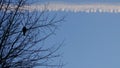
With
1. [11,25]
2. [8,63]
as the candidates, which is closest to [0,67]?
[8,63]

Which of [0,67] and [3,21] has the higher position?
[3,21]

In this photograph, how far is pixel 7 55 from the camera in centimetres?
1491

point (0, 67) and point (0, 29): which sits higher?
point (0, 29)

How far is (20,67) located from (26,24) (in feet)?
4.05

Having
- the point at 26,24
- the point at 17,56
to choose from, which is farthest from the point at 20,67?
the point at 26,24

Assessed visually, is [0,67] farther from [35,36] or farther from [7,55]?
[35,36]

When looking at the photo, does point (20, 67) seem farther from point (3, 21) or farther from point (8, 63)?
point (3, 21)

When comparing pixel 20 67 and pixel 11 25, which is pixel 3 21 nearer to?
pixel 11 25

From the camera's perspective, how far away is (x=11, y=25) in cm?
1522

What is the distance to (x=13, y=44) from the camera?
1520cm

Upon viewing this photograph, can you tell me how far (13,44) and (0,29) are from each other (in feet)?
1.71

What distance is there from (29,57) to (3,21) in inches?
46.3

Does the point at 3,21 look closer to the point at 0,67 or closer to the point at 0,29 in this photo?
the point at 0,29

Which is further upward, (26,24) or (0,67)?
(26,24)
